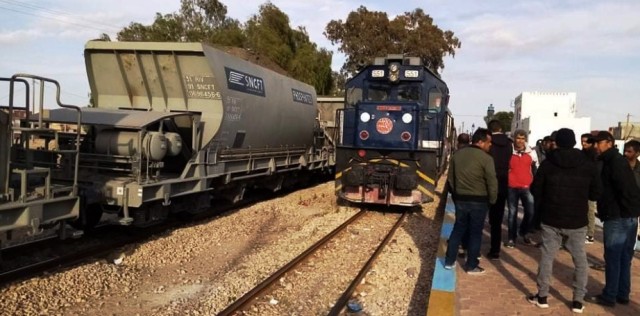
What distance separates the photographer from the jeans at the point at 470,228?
6328 mm

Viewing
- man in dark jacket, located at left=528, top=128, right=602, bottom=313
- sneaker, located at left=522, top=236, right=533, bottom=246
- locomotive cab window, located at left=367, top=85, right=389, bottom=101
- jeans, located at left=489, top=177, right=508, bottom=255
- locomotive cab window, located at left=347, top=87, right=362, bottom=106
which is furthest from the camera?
locomotive cab window, located at left=347, top=87, right=362, bottom=106

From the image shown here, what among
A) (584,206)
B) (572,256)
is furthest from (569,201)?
(572,256)

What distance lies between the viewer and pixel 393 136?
1158cm

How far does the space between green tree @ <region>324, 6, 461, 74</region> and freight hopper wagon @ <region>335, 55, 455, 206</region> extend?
25959 millimetres

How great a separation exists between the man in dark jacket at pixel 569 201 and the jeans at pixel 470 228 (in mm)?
1239

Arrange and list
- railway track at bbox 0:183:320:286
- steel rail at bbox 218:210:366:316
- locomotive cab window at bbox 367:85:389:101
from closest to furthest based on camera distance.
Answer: steel rail at bbox 218:210:366:316 < railway track at bbox 0:183:320:286 < locomotive cab window at bbox 367:85:389:101

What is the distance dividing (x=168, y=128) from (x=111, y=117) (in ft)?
5.41

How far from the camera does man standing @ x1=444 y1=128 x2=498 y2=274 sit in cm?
629

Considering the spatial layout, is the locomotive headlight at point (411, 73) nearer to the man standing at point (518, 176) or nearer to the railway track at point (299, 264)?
the railway track at point (299, 264)

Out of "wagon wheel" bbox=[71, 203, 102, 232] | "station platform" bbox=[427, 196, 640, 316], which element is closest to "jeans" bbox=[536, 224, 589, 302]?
"station platform" bbox=[427, 196, 640, 316]

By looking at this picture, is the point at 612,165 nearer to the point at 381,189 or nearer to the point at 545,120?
the point at 381,189

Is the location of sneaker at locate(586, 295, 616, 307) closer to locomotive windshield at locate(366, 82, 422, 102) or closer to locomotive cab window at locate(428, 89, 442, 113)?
locomotive cab window at locate(428, 89, 442, 113)

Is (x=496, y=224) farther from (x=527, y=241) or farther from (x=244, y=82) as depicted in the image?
(x=244, y=82)

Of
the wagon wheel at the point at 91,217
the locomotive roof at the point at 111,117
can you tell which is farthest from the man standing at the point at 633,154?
the wagon wheel at the point at 91,217
